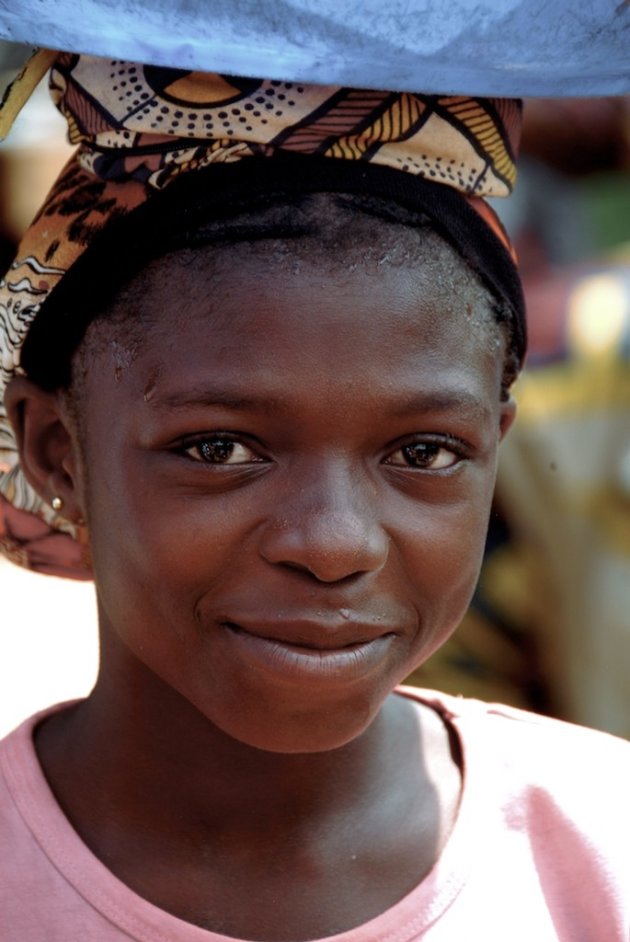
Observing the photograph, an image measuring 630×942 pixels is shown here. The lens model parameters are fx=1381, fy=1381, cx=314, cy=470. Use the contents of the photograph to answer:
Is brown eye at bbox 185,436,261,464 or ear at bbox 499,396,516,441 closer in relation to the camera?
brown eye at bbox 185,436,261,464

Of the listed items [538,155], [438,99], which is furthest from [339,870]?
[538,155]

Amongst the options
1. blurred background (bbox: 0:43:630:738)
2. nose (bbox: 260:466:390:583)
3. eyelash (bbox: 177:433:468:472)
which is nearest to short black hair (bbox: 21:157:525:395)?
eyelash (bbox: 177:433:468:472)

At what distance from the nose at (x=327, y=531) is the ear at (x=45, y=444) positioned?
46 cm

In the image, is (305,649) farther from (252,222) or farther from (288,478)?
(252,222)

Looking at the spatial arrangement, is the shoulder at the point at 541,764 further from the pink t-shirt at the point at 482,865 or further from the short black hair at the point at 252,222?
the short black hair at the point at 252,222

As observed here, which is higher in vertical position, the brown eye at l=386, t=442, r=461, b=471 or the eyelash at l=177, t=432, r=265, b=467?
the brown eye at l=386, t=442, r=461, b=471

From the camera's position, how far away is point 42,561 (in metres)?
2.40

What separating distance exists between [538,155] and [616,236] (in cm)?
80

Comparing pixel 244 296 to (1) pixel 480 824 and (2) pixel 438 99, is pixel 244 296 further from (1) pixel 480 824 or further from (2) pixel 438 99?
(1) pixel 480 824

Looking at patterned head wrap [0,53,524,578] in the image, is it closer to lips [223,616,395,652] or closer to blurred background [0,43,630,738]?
lips [223,616,395,652]

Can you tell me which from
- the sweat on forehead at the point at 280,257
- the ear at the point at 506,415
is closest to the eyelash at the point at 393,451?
the sweat on forehead at the point at 280,257

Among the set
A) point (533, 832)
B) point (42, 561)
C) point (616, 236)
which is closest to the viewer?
point (533, 832)

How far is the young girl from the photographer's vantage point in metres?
1.70

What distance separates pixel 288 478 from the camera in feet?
5.56
